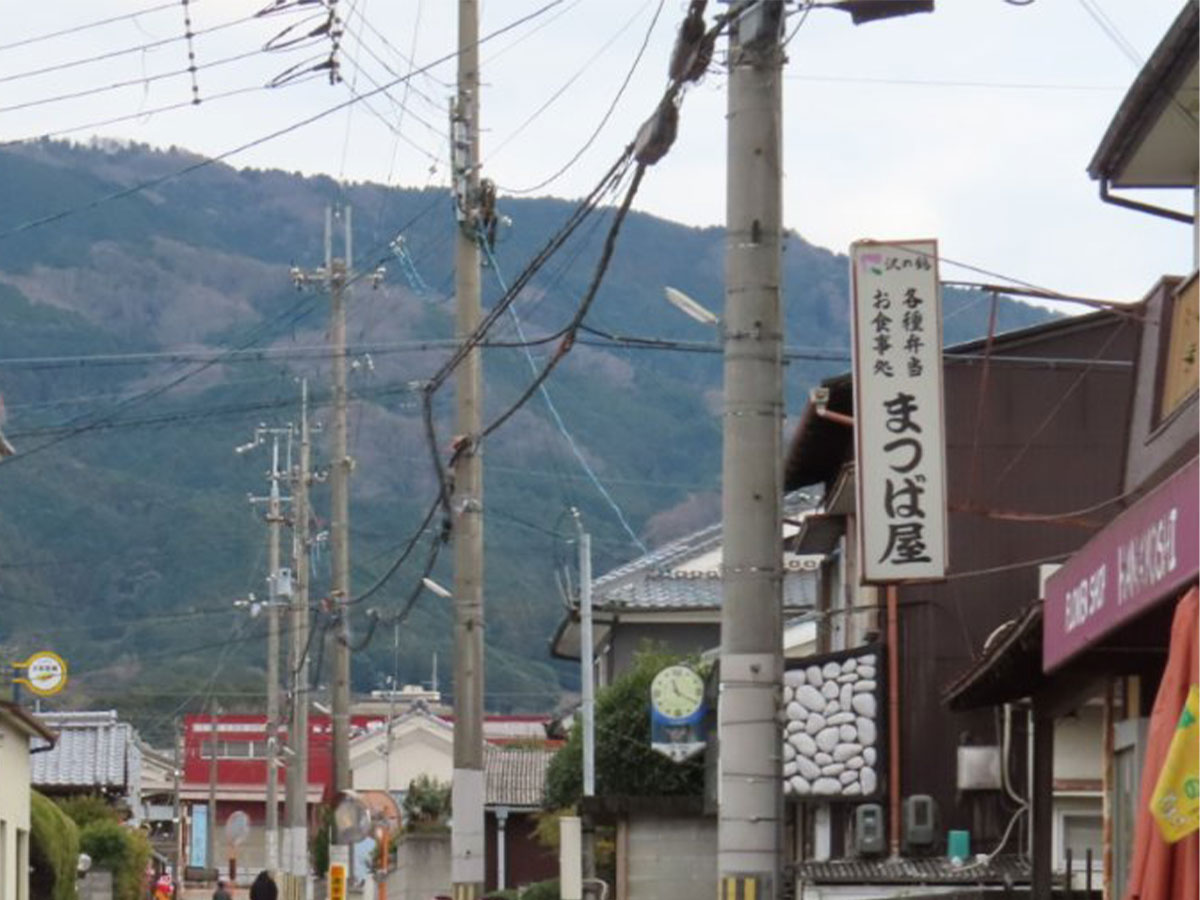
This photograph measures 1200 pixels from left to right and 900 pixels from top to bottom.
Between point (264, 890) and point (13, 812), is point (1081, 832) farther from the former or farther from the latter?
point (264, 890)

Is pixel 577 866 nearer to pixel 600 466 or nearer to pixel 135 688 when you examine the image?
pixel 135 688

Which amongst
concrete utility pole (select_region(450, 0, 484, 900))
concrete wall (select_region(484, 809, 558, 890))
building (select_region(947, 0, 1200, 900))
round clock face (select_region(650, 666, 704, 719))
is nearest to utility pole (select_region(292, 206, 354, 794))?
round clock face (select_region(650, 666, 704, 719))

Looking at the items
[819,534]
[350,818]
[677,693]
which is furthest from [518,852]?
[819,534]

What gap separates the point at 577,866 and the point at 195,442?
526 ft

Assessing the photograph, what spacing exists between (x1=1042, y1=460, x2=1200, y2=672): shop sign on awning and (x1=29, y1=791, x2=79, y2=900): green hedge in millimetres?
27437

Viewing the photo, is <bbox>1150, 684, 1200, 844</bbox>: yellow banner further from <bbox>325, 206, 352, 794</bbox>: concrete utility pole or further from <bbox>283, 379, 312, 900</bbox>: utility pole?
<bbox>283, 379, 312, 900</bbox>: utility pole

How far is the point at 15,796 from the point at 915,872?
52.2 feet

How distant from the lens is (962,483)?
29453mm

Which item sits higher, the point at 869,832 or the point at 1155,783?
the point at 1155,783

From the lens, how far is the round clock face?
35.8 m

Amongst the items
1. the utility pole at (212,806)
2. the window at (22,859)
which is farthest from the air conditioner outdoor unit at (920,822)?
the utility pole at (212,806)

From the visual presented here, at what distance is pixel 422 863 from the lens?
196 feet

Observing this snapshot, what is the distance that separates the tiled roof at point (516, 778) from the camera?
63438mm

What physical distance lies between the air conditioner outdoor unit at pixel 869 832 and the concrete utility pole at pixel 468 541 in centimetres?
467
